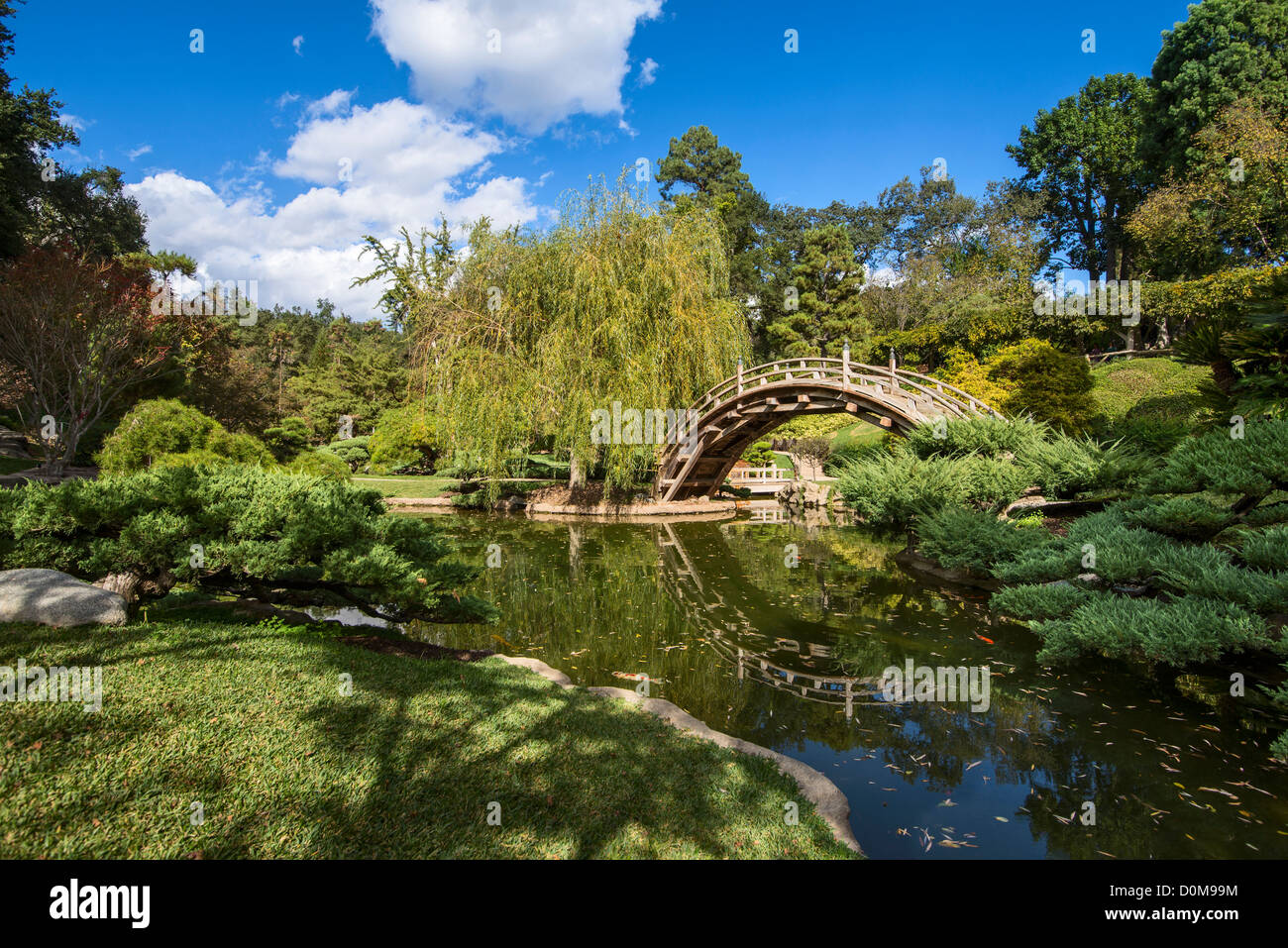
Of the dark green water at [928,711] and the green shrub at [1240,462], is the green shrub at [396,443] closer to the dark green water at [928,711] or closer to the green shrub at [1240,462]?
the dark green water at [928,711]

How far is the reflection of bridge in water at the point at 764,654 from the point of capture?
19.9 feet

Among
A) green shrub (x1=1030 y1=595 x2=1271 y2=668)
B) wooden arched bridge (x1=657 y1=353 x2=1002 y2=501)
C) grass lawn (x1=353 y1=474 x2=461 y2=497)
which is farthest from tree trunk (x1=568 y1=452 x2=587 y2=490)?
green shrub (x1=1030 y1=595 x2=1271 y2=668)

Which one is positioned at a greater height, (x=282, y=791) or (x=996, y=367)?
(x=996, y=367)

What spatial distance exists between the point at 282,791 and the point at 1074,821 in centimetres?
439

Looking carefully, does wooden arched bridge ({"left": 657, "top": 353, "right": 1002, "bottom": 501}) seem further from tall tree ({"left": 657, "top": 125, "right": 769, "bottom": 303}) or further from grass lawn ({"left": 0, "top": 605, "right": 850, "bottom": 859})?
tall tree ({"left": 657, "top": 125, "right": 769, "bottom": 303})

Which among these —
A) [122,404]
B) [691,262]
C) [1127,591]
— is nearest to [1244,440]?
[1127,591]

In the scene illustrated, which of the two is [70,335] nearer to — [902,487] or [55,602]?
[55,602]

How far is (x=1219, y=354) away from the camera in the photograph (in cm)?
687

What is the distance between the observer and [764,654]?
7.16 meters

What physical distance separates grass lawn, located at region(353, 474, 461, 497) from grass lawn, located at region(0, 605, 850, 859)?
18.3 m

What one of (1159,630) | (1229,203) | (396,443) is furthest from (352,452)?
(1229,203)

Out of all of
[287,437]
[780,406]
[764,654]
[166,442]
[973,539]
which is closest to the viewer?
[764,654]

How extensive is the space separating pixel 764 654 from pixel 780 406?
33.6 ft
